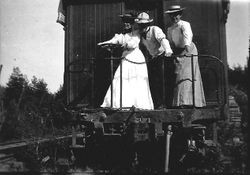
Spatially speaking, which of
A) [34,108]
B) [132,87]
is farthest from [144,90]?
→ [34,108]

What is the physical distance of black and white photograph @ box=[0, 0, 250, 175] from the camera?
7371mm

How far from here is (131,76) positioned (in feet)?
26.8

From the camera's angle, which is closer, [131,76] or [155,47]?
[131,76]

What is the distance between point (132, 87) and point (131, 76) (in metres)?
0.26

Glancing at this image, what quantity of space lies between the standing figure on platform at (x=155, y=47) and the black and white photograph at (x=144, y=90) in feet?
0.07

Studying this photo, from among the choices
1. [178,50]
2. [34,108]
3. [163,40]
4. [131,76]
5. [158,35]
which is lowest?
[34,108]

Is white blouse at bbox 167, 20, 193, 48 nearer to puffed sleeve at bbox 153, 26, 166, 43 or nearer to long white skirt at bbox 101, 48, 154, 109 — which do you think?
puffed sleeve at bbox 153, 26, 166, 43

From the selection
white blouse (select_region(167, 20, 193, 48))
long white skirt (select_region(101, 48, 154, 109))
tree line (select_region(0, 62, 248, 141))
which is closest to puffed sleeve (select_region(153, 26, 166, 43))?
white blouse (select_region(167, 20, 193, 48))

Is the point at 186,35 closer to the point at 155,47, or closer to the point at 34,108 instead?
the point at 155,47

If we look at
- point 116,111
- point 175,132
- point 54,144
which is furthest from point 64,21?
point 175,132

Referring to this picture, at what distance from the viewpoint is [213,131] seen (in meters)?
10.4

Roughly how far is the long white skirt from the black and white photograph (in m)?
0.02

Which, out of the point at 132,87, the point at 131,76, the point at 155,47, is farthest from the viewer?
the point at 155,47

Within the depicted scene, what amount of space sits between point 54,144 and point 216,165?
4422mm
